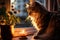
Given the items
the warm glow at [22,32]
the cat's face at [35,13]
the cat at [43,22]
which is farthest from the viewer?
the warm glow at [22,32]

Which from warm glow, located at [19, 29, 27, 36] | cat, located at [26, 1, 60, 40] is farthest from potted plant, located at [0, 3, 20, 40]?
cat, located at [26, 1, 60, 40]

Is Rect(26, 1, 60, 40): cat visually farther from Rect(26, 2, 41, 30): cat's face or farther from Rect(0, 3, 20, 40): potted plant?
Rect(0, 3, 20, 40): potted plant

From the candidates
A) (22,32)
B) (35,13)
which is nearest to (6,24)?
(22,32)

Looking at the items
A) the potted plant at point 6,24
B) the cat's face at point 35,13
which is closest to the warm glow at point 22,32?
the potted plant at point 6,24

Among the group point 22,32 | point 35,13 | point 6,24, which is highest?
point 35,13

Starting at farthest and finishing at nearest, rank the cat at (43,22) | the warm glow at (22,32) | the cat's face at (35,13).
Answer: the warm glow at (22,32), the cat's face at (35,13), the cat at (43,22)

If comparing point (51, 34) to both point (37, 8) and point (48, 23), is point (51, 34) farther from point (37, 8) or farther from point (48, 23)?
point (37, 8)

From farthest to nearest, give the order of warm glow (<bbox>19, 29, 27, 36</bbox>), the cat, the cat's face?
warm glow (<bbox>19, 29, 27, 36</bbox>) → the cat's face → the cat

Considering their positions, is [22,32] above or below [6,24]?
below

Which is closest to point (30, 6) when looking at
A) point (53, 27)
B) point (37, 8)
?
point (37, 8)

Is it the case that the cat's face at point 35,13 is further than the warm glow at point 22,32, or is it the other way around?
the warm glow at point 22,32

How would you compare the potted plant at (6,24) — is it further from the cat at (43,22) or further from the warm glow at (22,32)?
the cat at (43,22)

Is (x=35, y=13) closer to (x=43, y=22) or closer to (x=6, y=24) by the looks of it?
(x=43, y=22)

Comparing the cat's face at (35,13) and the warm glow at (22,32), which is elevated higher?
the cat's face at (35,13)
